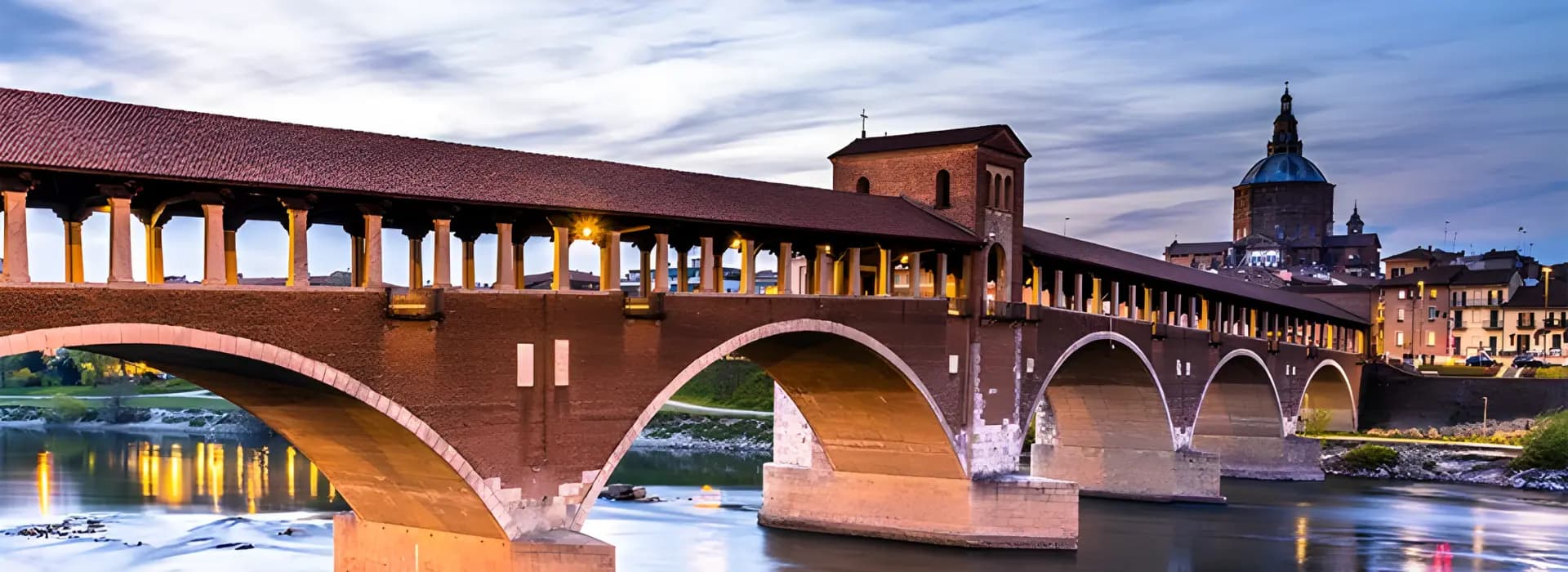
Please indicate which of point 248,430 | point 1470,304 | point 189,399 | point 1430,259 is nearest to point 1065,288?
point 248,430

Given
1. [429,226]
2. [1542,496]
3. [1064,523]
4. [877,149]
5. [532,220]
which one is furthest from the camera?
[1542,496]

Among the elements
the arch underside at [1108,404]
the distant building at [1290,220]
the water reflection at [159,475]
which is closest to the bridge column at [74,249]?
the water reflection at [159,475]

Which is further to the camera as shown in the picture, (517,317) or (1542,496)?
(1542,496)

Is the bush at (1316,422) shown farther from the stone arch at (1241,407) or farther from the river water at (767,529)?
the stone arch at (1241,407)

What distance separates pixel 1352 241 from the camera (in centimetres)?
15250

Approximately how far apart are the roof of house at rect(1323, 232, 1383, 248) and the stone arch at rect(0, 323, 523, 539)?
467 ft

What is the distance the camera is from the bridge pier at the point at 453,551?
25578mm

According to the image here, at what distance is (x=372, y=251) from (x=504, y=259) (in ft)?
9.28

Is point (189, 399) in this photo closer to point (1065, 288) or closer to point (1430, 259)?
point (1065, 288)

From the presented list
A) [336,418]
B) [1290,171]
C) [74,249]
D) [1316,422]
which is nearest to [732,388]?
[1316,422]

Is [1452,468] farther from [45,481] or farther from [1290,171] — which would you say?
[1290,171]

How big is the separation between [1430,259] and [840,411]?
102m

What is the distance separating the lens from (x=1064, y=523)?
3931 cm

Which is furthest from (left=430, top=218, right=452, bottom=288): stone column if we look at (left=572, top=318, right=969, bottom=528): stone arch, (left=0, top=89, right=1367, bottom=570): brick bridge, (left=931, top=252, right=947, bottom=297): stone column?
(left=931, top=252, right=947, bottom=297): stone column
